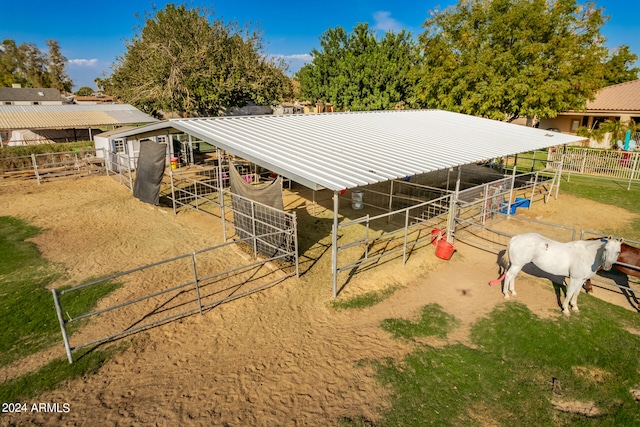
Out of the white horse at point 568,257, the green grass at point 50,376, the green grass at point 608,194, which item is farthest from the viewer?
the green grass at point 608,194

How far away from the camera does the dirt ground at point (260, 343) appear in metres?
5.34

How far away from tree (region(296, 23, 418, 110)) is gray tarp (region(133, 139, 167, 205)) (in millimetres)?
20049

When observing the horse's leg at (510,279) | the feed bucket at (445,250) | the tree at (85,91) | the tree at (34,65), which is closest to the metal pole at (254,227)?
the feed bucket at (445,250)

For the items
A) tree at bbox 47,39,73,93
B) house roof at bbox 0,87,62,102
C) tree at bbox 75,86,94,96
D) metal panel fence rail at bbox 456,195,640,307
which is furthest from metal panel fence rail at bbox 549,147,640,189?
tree at bbox 75,86,94,96

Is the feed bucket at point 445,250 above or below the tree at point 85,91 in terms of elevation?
below

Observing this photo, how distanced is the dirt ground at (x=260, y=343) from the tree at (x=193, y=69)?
16128mm

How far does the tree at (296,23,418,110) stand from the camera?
28922 mm

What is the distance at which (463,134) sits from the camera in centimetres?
1538

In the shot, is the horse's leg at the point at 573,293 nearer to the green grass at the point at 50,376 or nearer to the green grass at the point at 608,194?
the green grass at the point at 608,194

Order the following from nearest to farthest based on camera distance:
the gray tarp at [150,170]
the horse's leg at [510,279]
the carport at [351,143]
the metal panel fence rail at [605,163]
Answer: the carport at [351,143]
the horse's leg at [510,279]
the gray tarp at [150,170]
the metal panel fence rail at [605,163]

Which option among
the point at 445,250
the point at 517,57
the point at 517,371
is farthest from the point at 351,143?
the point at 517,57

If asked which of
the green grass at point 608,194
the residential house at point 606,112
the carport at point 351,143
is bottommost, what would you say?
the green grass at point 608,194

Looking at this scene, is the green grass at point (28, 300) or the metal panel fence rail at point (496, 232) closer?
the green grass at point (28, 300)

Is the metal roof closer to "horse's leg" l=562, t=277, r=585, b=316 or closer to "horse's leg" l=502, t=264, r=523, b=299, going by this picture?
"horse's leg" l=502, t=264, r=523, b=299
